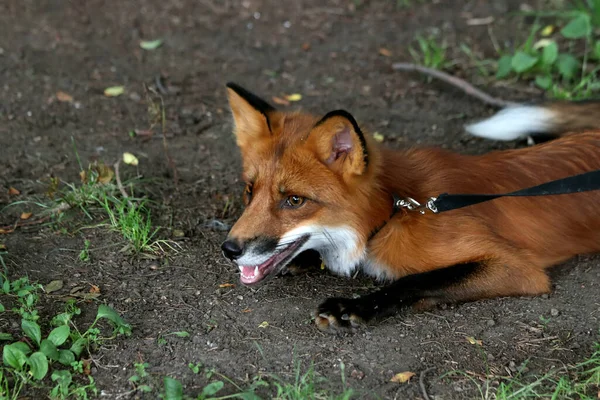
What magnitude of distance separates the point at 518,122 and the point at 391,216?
153 cm

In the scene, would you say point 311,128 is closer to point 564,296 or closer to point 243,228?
point 243,228

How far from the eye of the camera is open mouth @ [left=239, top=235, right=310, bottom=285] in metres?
3.32

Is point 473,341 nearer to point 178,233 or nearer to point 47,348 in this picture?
point 178,233

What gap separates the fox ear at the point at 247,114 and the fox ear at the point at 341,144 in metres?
0.39

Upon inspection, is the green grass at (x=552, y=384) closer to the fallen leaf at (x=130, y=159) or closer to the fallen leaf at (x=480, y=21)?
the fallen leaf at (x=130, y=159)

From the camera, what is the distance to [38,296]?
3348mm

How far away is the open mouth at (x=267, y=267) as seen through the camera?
3.32m

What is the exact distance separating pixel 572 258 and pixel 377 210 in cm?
134

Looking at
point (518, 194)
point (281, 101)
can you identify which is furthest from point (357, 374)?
point (281, 101)

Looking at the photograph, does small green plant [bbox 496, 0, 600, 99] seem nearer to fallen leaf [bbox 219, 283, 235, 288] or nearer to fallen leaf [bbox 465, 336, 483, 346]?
fallen leaf [bbox 465, 336, 483, 346]

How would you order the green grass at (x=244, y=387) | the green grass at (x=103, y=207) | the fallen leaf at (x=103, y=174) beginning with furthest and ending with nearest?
the fallen leaf at (x=103, y=174) < the green grass at (x=103, y=207) < the green grass at (x=244, y=387)

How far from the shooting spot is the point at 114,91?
5.53 metres

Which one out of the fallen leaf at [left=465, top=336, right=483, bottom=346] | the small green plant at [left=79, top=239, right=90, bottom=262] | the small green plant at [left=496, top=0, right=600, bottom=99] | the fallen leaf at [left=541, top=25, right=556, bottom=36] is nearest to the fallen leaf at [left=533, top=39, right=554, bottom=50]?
the small green plant at [left=496, top=0, right=600, bottom=99]

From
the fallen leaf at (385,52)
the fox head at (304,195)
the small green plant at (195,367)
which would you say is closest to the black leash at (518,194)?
the fox head at (304,195)
